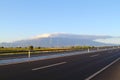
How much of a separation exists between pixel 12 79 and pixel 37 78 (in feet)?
3.86

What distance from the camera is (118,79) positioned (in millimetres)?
14484

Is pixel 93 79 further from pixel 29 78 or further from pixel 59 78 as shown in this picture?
pixel 29 78

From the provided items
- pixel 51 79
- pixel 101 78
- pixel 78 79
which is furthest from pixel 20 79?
pixel 101 78

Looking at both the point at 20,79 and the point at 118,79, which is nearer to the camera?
the point at 20,79

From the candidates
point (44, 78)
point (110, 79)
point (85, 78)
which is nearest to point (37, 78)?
point (44, 78)

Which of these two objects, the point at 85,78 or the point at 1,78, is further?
the point at 85,78

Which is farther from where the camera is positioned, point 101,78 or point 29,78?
point 101,78

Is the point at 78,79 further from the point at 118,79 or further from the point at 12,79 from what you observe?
the point at 12,79

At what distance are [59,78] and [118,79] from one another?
2.86 meters

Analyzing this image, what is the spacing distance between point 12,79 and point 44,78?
152 centimetres

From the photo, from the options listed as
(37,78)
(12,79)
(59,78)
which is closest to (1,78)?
(12,79)

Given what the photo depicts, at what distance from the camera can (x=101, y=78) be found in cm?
1472

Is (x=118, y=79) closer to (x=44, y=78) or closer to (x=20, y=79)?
(x=44, y=78)

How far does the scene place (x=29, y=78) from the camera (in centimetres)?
1380
